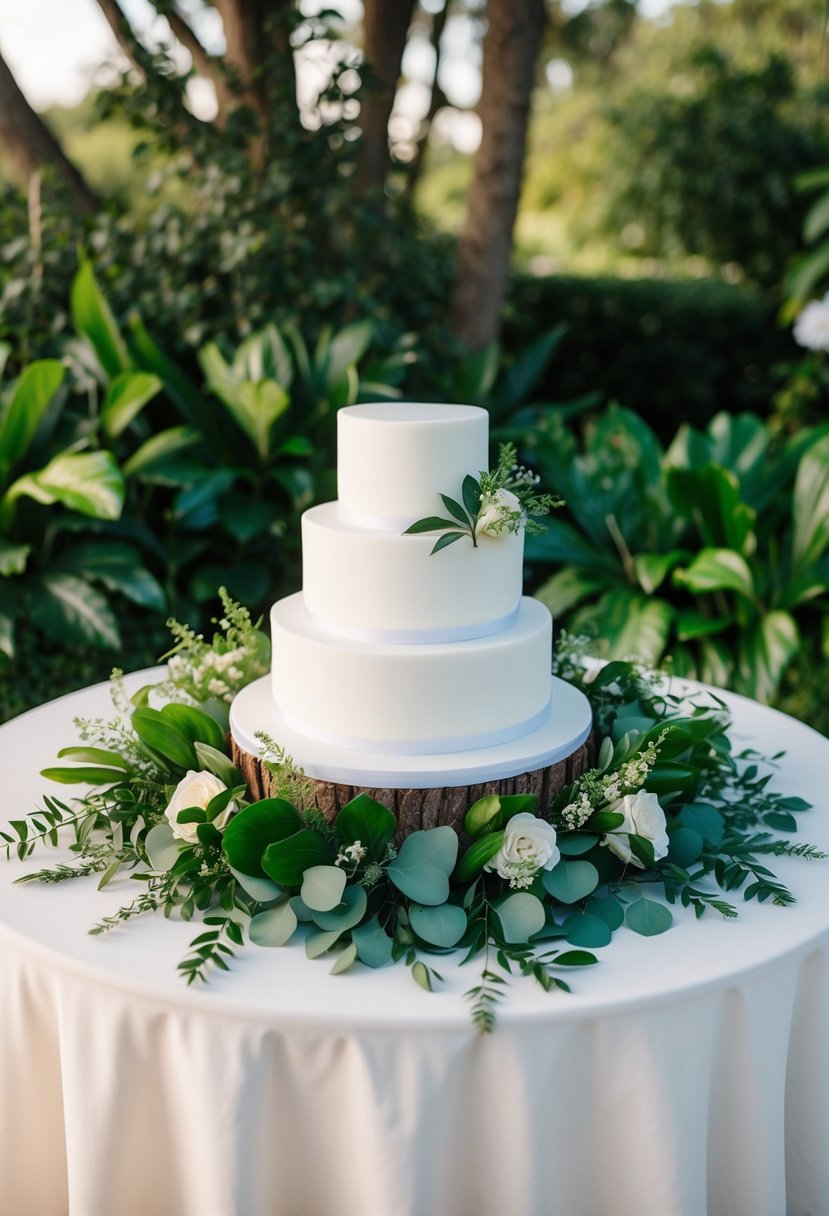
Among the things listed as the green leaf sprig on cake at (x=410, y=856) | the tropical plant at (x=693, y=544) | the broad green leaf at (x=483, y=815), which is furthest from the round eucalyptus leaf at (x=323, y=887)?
the tropical plant at (x=693, y=544)

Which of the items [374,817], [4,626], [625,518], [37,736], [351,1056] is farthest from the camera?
[625,518]

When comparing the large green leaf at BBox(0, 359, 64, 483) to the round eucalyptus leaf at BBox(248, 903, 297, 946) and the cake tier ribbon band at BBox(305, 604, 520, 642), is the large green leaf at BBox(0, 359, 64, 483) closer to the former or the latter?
the cake tier ribbon band at BBox(305, 604, 520, 642)

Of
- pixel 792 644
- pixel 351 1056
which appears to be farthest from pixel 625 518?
pixel 351 1056

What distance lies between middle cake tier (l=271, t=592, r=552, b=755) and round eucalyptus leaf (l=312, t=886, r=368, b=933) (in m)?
0.23

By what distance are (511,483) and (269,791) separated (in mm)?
650

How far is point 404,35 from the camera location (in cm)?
450

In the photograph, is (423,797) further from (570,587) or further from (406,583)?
(570,587)

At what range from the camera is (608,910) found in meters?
1.65

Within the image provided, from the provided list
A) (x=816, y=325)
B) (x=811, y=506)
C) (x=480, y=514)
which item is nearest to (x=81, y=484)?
(x=480, y=514)

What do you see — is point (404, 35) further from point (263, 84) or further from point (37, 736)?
point (37, 736)

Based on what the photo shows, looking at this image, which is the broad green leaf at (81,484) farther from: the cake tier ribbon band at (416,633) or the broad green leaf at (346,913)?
the broad green leaf at (346,913)

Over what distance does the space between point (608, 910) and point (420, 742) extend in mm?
384

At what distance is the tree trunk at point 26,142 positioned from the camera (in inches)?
168

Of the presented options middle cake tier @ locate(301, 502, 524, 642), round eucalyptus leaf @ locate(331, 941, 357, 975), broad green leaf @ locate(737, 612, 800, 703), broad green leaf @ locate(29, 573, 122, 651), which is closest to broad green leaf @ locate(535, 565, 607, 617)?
broad green leaf @ locate(737, 612, 800, 703)
